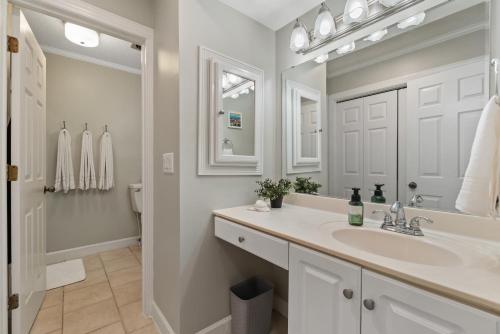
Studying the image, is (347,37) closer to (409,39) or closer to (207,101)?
(409,39)

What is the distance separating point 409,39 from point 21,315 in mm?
2719

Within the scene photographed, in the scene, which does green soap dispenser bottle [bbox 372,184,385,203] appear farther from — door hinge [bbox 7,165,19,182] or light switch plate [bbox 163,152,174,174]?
door hinge [bbox 7,165,19,182]

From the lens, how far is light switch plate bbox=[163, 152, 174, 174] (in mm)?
1344

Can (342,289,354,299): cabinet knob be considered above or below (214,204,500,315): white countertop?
below

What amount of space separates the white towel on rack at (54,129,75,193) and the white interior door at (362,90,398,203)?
295cm

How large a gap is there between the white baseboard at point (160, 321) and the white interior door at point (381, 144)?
1496 mm

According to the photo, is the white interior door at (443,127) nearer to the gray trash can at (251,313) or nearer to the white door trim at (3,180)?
the gray trash can at (251,313)

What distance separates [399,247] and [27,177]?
2193 mm

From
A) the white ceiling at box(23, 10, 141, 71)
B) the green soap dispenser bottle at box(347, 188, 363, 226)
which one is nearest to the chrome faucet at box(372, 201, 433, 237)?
the green soap dispenser bottle at box(347, 188, 363, 226)

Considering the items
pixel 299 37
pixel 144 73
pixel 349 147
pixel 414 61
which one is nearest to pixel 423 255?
pixel 349 147

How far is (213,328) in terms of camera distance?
140 centimetres

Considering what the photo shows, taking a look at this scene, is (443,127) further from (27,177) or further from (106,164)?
(106,164)

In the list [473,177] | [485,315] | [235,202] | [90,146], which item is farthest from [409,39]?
[90,146]

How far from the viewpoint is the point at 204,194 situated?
1384mm
